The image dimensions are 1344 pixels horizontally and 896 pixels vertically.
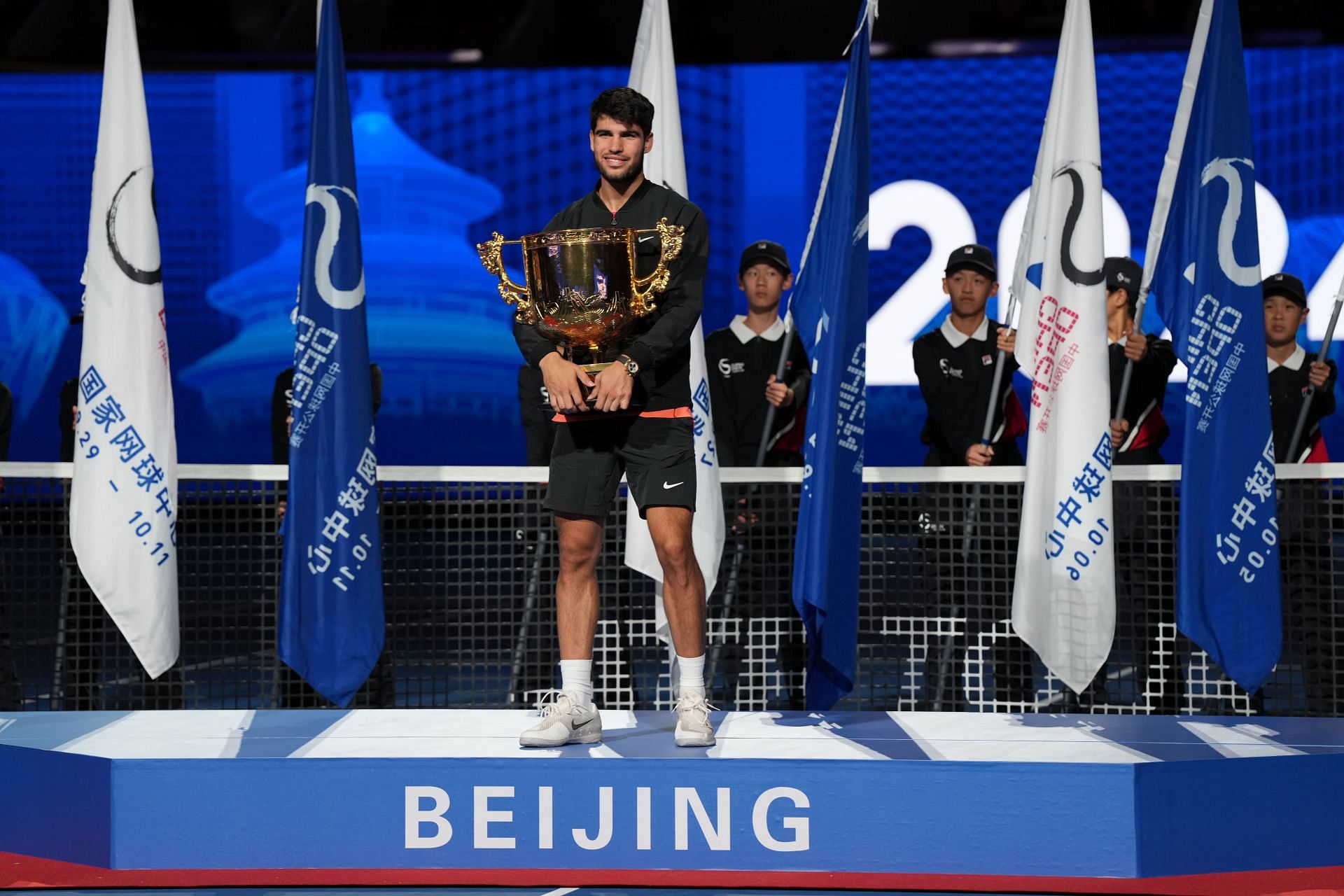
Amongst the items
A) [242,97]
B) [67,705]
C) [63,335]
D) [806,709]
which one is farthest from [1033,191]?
[63,335]

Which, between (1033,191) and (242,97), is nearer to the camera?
(1033,191)

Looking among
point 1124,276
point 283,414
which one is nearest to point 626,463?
point 283,414

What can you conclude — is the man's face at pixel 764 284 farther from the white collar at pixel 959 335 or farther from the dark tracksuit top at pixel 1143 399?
the dark tracksuit top at pixel 1143 399

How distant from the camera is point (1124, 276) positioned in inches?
241

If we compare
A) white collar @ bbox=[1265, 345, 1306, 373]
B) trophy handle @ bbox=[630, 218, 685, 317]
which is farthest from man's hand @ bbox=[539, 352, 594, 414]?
white collar @ bbox=[1265, 345, 1306, 373]

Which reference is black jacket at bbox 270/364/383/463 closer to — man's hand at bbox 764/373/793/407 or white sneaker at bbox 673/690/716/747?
man's hand at bbox 764/373/793/407

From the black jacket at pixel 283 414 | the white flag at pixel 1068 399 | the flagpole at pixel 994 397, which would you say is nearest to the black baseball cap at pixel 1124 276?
the flagpole at pixel 994 397

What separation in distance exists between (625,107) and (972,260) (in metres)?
2.37

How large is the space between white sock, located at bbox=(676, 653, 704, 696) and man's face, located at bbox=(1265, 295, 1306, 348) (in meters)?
3.27

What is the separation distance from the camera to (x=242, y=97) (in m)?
9.15

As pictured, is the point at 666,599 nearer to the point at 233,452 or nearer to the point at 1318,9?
the point at 233,452

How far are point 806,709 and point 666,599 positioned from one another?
788mm

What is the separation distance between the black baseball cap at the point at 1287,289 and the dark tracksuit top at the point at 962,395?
1144mm

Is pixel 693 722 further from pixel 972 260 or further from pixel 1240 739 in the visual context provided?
pixel 972 260
